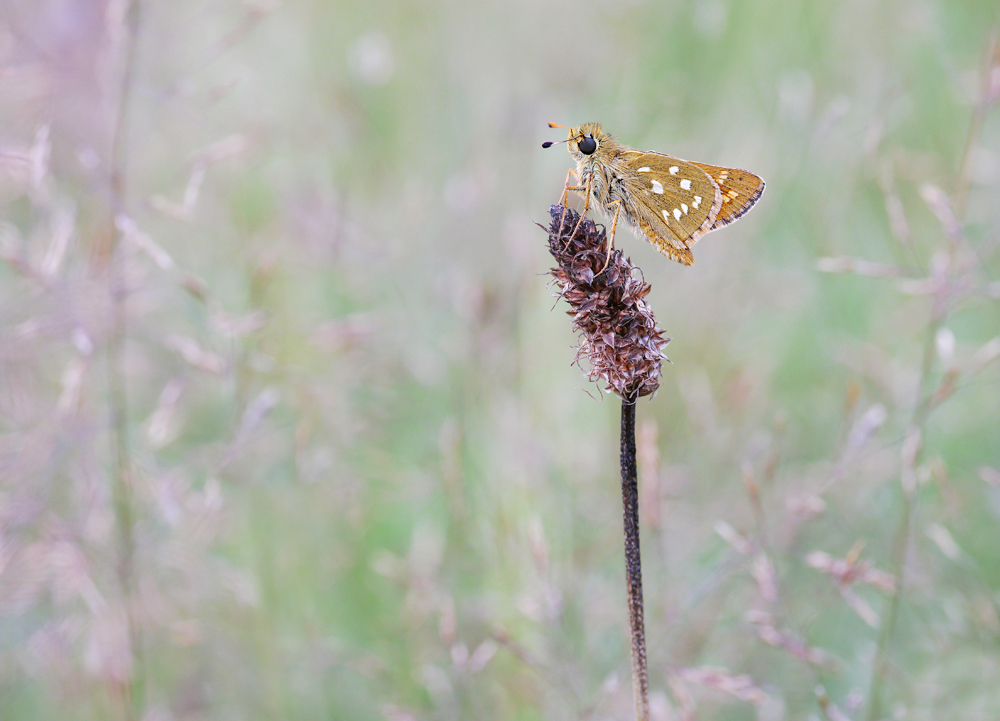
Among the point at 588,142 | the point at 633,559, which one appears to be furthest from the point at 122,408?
the point at 633,559

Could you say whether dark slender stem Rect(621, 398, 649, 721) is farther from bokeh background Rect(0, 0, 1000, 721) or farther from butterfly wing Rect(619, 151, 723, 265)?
butterfly wing Rect(619, 151, 723, 265)

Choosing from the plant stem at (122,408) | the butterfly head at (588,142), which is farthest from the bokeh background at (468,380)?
the butterfly head at (588,142)

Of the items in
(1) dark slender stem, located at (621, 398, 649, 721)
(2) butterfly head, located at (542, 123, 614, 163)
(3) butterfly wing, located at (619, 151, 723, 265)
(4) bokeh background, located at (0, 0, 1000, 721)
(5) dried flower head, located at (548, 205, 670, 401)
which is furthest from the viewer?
(4) bokeh background, located at (0, 0, 1000, 721)

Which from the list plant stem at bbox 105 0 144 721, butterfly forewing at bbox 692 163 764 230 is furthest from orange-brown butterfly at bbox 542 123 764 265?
plant stem at bbox 105 0 144 721

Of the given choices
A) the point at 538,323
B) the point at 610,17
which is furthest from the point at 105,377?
the point at 610,17

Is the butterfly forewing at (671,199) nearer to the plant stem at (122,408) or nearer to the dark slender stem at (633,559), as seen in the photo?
the dark slender stem at (633,559)

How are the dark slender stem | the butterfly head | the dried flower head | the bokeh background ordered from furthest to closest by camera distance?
1. the bokeh background
2. the butterfly head
3. the dried flower head
4. the dark slender stem
